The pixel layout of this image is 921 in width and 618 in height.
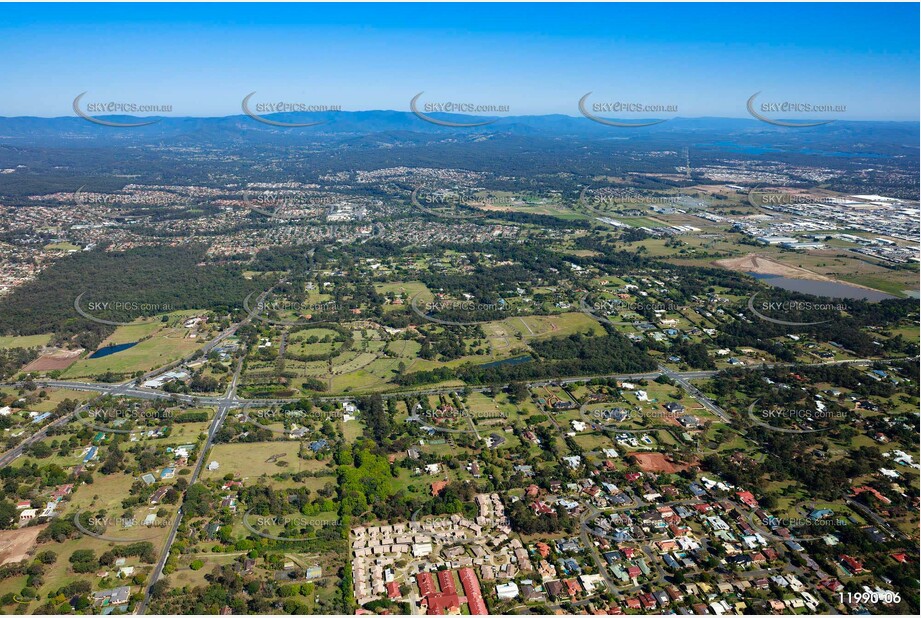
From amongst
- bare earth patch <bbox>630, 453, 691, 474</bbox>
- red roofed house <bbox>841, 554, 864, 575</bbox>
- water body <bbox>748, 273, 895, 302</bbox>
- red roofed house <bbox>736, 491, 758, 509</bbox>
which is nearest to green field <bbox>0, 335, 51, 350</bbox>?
bare earth patch <bbox>630, 453, 691, 474</bbox>

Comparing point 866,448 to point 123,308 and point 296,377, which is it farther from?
point 123,308

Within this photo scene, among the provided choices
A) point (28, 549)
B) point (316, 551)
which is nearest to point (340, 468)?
point (316, 551)

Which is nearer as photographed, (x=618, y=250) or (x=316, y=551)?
(x=316, y=551)

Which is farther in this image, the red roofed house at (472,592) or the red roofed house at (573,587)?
the red roofed house at (573,587)

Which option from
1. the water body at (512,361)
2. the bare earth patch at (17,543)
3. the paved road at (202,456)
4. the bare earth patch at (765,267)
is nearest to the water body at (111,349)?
the paved road at (202,456)

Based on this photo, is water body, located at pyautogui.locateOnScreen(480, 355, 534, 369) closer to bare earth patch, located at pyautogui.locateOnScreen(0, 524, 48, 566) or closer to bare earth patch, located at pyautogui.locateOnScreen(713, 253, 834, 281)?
bare earth patch, located at pyautogui.locateOnScreen(0, 524, 48, 566)

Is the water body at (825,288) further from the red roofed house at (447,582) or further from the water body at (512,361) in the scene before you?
the red roofed house at (447,582)
